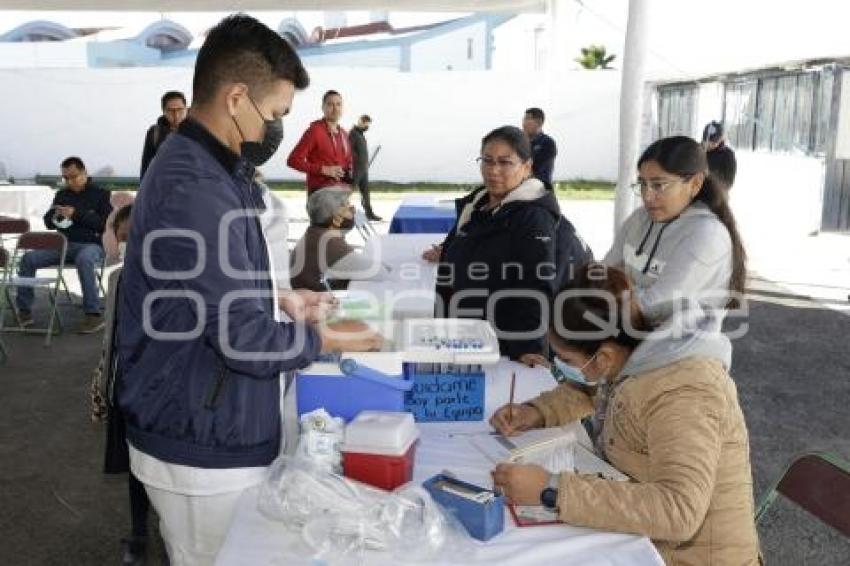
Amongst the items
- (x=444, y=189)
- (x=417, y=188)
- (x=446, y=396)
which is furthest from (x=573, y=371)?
(x=417, y=188)

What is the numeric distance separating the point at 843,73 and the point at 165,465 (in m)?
9.32

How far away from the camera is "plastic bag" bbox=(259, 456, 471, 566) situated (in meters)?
1.28

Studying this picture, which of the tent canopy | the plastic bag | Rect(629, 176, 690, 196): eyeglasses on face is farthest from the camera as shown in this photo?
the tent canopy

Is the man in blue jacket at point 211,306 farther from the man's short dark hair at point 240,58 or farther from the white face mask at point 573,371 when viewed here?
the white face mask at point 573,371

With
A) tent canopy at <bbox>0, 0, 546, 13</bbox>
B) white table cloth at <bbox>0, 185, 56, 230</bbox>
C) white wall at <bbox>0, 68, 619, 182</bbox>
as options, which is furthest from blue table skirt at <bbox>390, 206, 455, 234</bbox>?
white wall at <bbox>0, 68, 619, 182</bbox>

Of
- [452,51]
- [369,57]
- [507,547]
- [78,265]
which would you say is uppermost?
[452,51]

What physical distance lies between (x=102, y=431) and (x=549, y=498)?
2825 mm

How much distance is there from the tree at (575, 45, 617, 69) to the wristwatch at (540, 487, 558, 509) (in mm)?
33357

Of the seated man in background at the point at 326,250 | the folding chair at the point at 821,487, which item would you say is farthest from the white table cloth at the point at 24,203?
the folding chair at the point at 821,487

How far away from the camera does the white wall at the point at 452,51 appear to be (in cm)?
2970

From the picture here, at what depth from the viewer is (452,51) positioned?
99.9 ft

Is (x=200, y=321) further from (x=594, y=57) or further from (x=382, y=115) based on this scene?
(x=594, y=57)

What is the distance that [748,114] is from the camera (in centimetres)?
1096

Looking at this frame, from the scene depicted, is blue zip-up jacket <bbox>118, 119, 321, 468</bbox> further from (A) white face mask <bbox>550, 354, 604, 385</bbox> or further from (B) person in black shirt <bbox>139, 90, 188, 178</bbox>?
(B) person in black shirt <bbox>139, 90, 188, 178</bbox>
